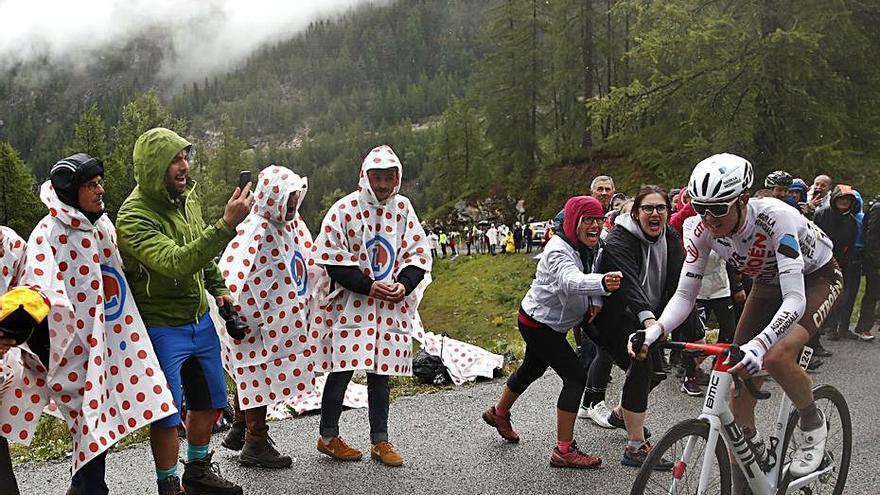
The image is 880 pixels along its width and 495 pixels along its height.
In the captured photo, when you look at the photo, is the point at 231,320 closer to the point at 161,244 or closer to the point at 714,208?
the point at 161,244

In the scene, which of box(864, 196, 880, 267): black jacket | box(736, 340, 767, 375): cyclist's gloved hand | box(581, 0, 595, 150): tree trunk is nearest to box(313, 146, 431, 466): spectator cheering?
box(736, 340, 767, 375): cyclist's gloved hand

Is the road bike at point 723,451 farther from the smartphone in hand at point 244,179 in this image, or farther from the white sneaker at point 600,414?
the smartphone in hand at point 244,179

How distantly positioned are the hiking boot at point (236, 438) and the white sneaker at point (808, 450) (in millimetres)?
3996

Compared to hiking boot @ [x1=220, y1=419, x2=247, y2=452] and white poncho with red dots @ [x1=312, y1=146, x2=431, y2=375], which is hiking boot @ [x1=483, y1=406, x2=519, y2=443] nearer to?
white poncho with red dots @ [x1=312, y1=146, x2=431, y2=375]

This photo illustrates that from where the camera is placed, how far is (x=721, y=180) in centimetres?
398

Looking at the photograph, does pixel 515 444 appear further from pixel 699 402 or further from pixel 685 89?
pixel 685 89

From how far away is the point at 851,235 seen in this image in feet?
33.5

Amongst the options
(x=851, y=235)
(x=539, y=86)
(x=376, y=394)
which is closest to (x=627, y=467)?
(x=376, y=394)

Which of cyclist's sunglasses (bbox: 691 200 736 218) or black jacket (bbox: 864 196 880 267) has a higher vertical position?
cyclist's sunglasses (bbox: 691 200 736 218)

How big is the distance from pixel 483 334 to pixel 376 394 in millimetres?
15993

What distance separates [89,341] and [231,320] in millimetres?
1207

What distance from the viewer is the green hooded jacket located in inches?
164

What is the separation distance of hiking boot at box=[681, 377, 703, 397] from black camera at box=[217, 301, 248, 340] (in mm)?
4694

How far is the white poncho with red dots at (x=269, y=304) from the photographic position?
5523mm
